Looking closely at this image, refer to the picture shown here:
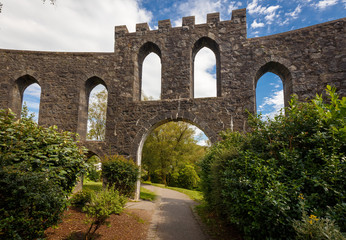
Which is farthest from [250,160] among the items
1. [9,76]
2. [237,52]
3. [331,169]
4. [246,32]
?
[9,76]

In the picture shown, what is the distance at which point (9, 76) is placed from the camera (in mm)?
10359

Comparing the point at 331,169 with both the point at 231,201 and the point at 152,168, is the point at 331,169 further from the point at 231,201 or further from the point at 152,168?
the point at 152,168

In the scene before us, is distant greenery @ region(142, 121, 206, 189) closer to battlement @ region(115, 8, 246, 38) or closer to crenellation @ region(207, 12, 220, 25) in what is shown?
battlement @ region(115, 8, 246, 38)

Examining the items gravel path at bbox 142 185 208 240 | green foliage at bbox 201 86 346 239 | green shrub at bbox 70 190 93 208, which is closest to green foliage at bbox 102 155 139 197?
gravel path at bbox 142 185 208 240

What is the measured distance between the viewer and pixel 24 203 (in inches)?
104

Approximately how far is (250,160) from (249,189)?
2.14 ft

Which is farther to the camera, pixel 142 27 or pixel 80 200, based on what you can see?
pixel 142 27

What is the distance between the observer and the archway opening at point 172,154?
16.6m

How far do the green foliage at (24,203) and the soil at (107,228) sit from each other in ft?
3.03

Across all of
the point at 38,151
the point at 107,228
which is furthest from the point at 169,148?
the point at 38,151

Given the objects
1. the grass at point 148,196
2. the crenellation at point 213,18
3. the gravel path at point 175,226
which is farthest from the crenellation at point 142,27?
the gravel path at point 175,226

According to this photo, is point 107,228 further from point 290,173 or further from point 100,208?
point 290,173

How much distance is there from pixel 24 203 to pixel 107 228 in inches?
105

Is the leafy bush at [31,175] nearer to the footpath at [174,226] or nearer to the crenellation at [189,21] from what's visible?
the footpath at [174,226]
